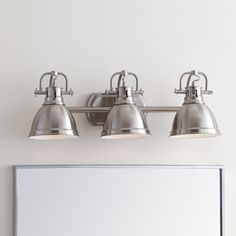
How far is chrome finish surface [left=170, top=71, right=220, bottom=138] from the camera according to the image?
1585mm

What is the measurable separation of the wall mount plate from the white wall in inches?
1.0

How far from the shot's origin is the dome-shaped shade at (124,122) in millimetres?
1561

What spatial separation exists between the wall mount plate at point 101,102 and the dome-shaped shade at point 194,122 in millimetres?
166

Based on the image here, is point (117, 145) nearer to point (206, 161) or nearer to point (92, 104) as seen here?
point (92, 104)

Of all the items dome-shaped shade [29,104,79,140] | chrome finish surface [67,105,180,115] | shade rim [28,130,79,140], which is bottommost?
shade rim [28,130,79,140]

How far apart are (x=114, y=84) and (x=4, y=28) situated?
40 cm

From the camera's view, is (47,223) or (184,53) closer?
(47,223)

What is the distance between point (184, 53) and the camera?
1.82 metres

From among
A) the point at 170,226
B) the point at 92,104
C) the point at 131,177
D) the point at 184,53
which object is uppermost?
the point at 184,53

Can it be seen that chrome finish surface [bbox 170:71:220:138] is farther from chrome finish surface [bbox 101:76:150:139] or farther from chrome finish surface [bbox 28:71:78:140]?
chrome finish surface [bbox 28:71:78:140]

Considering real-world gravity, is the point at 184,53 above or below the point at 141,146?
above

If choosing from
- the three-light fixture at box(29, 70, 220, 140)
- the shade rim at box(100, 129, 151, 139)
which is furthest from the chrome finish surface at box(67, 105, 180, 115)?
the shade rim at box(100, 129, 151, 139)

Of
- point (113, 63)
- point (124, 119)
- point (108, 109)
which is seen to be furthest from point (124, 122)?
point (113, 63)

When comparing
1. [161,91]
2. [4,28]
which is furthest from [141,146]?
[4,28]
